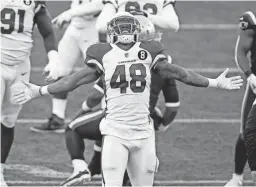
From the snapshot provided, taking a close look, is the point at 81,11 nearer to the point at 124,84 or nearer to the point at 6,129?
the point at 6,129

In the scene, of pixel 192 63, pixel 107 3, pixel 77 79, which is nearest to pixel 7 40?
pixel 107 3

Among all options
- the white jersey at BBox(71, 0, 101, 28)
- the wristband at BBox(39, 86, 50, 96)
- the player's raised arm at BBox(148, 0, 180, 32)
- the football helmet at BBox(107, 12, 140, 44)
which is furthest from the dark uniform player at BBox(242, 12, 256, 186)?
the white jersey at BBox(71, 0, 101, 28)

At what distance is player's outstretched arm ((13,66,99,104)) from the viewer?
6023 millimetres

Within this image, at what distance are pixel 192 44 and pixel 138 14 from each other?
17.0 feet

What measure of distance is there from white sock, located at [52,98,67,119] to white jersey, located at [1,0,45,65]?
1.71m

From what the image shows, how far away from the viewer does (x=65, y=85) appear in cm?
608

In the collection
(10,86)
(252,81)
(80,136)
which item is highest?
(252,81)

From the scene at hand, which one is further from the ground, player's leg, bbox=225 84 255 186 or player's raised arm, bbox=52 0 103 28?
player's raised arm, bbox=52 0 103 28

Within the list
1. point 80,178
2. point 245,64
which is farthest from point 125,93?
point 245,64

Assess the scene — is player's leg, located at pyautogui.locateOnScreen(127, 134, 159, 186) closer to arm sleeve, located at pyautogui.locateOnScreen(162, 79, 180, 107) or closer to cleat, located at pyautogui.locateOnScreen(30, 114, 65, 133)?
arm sleeve, located at pyautogui.locateOnScreen(162, 79, 180, 107)

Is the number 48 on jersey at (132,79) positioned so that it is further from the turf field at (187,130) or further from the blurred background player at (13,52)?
the turf field at (187,130)

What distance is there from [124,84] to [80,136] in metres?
1.17

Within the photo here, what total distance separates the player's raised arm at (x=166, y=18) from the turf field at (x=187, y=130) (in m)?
1.30

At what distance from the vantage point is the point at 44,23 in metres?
7.58
